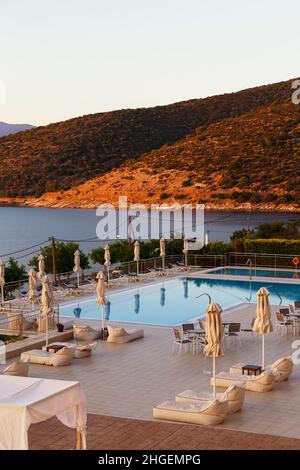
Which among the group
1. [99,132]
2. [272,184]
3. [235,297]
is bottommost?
[235,297]

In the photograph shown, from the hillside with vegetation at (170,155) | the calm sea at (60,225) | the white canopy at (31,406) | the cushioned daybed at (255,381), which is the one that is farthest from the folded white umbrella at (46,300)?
the hillside with vegetation at (170,155)

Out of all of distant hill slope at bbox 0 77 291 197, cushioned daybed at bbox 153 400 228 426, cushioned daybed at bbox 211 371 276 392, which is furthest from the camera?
distant hill slope at bbox 0 77 291 197

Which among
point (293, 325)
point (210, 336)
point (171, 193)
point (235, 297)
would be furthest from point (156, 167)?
point (210, 336)

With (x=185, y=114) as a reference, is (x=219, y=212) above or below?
below

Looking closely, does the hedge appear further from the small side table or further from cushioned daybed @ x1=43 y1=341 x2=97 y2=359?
the small side table

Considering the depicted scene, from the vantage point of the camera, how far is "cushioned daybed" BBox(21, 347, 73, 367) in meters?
15.0

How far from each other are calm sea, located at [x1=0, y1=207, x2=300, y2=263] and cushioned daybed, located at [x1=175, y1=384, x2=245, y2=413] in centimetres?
5135

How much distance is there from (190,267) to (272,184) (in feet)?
145

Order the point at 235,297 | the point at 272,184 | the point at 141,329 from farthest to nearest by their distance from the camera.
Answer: the point at 272,184 < the point at 235,297 < the point at 141,329

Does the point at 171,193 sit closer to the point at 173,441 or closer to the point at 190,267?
the point at 190,267

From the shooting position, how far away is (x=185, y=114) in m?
94.7

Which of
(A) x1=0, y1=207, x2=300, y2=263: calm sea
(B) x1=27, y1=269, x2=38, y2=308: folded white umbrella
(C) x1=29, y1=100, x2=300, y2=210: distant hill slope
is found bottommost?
(A) x1=0, y1=207, x2=300, y2=263: calm sea

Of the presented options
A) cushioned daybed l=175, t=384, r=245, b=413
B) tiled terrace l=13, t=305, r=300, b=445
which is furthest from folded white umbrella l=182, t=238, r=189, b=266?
cushioned daybed l=175, t=384, r=245, b=413

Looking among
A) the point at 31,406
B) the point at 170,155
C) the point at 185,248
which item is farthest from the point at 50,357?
the point at 170,155
